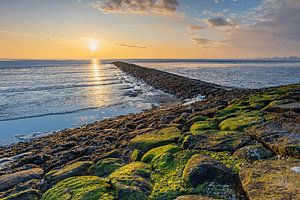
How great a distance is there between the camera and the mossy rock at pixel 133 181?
3319mm

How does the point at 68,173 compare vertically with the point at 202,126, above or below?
below

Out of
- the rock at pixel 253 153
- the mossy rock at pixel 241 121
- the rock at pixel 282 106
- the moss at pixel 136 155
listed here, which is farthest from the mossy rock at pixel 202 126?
the rock at pixel 282 106

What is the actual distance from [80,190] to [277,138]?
3284 millimetres

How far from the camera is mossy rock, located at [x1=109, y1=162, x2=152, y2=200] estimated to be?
332cm

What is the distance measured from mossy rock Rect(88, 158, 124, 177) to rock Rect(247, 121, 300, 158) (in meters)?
2.63

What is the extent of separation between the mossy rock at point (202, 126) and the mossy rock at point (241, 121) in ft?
0.70

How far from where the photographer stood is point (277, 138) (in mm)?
4070

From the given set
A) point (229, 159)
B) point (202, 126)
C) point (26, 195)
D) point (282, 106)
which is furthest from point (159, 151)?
point (282, 106)

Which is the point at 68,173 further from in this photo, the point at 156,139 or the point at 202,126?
the point at 202,126

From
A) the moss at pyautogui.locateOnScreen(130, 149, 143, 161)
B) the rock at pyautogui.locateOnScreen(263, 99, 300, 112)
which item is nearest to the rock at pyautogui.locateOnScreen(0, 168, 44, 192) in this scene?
the moss at pyautogui.locateOnScreen(130, 149, 143, 161)

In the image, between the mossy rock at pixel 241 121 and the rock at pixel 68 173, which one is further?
the mossy rock at pixel 241 121

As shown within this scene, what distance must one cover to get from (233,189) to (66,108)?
13377 mm

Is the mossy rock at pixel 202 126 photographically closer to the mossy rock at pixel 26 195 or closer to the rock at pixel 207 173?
the rock at pixel 207 173

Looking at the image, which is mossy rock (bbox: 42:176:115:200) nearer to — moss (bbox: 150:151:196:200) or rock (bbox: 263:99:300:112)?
moss (bbox: 150:151:196:200)
